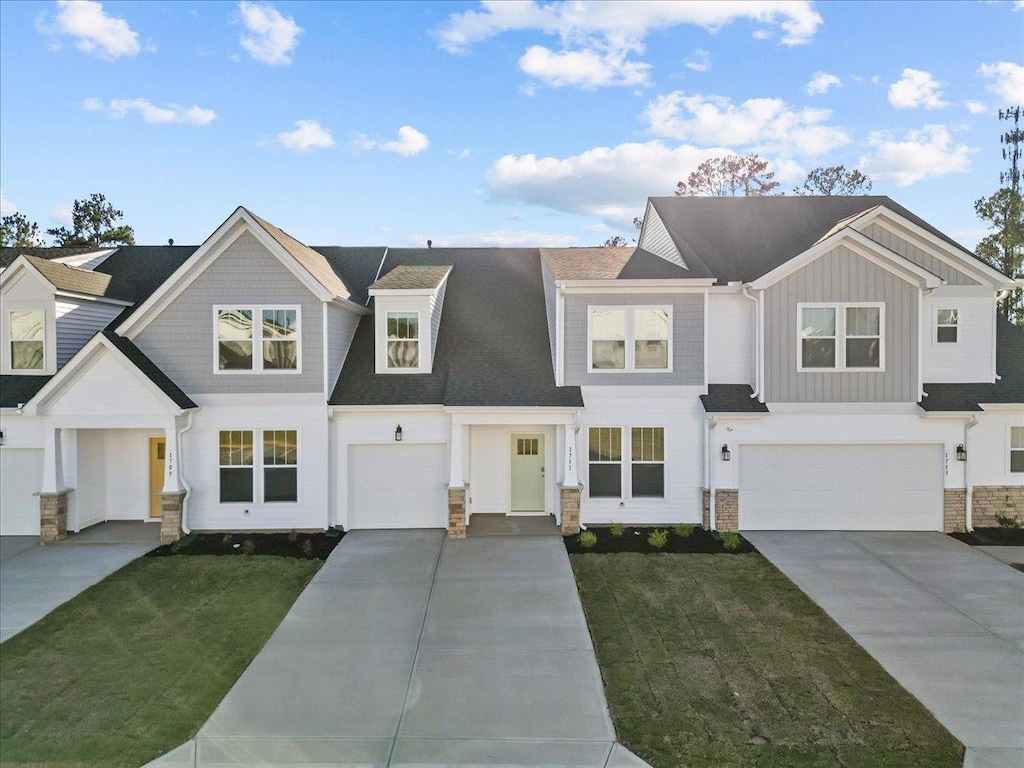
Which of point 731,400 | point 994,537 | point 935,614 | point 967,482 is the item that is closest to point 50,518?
point 731,400

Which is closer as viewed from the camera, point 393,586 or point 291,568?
point 393,586

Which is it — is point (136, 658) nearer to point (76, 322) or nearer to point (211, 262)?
point (211, 262)

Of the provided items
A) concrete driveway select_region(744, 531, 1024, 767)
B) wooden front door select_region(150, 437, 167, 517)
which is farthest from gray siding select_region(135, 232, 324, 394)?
concrete driveway select_region(744, 531, 1024, 767)

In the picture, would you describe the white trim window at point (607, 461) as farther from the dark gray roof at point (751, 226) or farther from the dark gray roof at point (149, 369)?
the dark gray roof at point (149, 369)

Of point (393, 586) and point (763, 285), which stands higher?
point (763, 285)

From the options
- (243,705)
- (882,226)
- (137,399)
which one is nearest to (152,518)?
(137,399)

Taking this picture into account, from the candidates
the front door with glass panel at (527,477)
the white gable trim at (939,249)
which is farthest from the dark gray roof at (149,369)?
the white gable trim at (939,249)

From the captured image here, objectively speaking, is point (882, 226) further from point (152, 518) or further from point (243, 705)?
point (152, 518)
